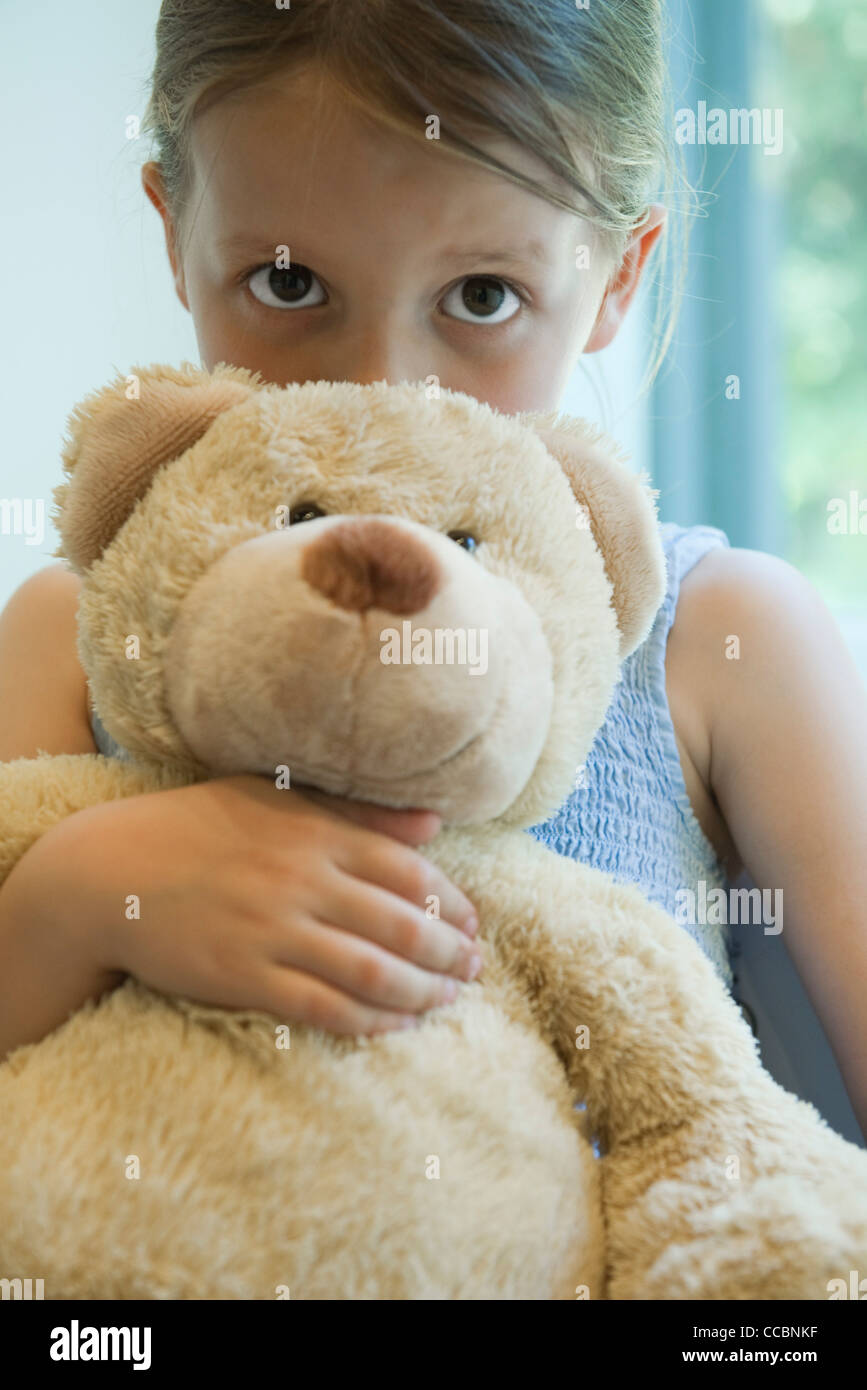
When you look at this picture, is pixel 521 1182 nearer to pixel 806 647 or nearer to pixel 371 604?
pixel 371 604

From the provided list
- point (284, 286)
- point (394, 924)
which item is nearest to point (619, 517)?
point (394, 924)

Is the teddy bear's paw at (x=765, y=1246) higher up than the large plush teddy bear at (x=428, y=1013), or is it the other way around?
the large plush teddy bear at (x=428, y=1013)

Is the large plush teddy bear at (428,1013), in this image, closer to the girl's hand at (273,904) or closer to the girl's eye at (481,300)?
the girl's hand at (273,904)

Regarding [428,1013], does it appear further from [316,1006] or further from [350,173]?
[350,173]

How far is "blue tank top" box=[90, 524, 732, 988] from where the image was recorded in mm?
716

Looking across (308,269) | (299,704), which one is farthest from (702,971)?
(308,269)

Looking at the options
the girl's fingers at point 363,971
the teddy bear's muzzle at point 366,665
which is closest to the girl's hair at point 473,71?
the teddy bear's muzzle at point 366,665

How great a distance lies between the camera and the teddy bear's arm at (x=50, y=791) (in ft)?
1.61

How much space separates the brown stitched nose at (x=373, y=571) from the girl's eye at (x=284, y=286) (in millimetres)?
347

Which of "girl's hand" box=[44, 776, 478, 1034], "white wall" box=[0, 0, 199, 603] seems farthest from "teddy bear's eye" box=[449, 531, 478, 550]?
"white wall" box=[0, 0, 199, 603]

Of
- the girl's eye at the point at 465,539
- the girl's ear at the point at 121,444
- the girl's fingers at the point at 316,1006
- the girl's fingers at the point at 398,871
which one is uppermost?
the girl's ear at the point at 121,444

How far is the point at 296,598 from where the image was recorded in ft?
1.27

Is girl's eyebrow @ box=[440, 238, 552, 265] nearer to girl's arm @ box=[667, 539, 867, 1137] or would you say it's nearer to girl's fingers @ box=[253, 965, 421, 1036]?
girl's arm @ box=[667, 539, 867, 1137]
